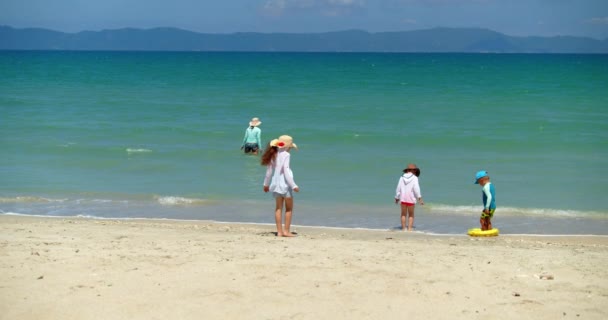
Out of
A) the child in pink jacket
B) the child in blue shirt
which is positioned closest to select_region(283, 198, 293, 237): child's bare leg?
the child in pink jacket

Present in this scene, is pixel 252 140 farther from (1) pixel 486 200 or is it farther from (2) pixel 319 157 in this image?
(1) pixel 486 200

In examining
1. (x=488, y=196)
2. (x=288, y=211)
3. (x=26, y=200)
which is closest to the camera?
(x=288, y=211)

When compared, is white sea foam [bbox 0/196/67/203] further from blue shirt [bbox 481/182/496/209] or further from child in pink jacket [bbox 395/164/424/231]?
blue shirt [bbox 481/182/496/209]

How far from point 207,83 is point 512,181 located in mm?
39192

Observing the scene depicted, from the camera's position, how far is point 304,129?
88.3ft

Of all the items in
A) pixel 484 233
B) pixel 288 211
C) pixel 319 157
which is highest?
pixel 319 157

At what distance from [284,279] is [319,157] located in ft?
41.4

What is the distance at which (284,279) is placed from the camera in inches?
303

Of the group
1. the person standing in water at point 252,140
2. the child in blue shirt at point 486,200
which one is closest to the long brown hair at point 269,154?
the child in blue shirt at point 486,200

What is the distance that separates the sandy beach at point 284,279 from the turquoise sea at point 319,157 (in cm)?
341

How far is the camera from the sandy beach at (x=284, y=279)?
6895mm

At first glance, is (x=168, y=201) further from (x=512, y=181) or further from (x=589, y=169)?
(x=589, y=169)

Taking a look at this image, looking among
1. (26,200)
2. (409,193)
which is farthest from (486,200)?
(26,200)

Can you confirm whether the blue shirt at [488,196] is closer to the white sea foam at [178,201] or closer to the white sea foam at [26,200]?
the white sea foam at [178,201]
